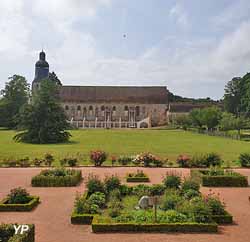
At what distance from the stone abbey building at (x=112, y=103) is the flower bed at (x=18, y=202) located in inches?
3621

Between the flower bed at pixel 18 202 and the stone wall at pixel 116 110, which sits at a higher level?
the stone wall at pixel 116 110

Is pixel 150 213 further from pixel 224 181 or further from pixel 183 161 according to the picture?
pixel 183 161

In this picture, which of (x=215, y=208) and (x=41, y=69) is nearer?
(x=215, y=208)

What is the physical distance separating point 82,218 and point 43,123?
124ft

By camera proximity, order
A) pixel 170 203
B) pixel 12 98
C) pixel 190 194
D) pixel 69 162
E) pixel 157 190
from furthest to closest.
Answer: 1. pixel 12 98
2. pixel 69 162
3. pixel 157 190
4. pixel 190 194
5. pixel 170 203

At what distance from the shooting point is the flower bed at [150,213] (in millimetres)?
11820

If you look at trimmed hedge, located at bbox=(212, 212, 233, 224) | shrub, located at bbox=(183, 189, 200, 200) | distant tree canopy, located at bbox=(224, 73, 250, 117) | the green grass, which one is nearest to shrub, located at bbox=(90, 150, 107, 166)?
the green grass

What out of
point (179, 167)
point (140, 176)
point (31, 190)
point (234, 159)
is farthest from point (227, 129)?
point (31, 190)

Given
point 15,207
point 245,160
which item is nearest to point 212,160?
point 245,160

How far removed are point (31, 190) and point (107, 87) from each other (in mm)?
94846

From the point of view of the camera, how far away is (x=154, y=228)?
38.7ft

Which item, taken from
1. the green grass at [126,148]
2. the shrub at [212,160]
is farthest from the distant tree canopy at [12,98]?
the shrub at [212,160]

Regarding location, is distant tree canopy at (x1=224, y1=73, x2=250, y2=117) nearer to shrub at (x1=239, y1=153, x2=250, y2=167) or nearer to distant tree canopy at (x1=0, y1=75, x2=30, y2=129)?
distant tree canopy at (x1=0, y1=75, x2=30, y2=129)

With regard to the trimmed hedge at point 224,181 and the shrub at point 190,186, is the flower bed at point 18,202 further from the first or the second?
the trimmed hedge at point 224,181
